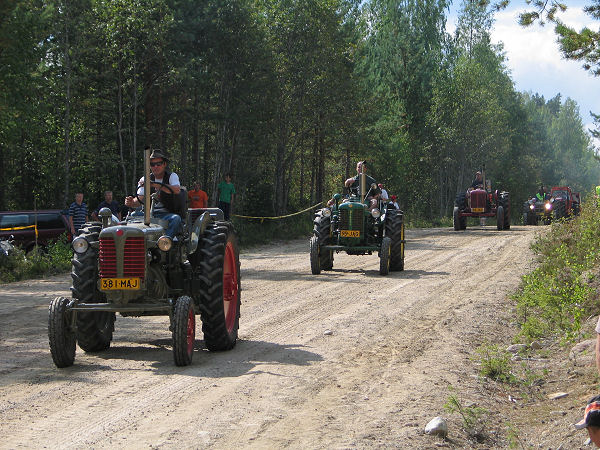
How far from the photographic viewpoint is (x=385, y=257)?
51.1 feet

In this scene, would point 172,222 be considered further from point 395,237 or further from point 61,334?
point 395,237

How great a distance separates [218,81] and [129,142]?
3.94 metres

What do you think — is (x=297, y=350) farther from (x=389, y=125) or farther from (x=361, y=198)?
(x=389, y=125)

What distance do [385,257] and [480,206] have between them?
52.1ft

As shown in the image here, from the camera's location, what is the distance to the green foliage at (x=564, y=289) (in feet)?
31.1

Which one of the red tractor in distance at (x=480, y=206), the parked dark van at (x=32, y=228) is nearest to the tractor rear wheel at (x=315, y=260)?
the parked dark van at (x=32, y=228)

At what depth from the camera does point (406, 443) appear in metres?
5.27

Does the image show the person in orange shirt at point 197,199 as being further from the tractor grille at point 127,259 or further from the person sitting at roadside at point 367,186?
the tractor grille at point 127,259

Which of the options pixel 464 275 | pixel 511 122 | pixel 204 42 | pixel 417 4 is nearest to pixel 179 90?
pixel 204 42

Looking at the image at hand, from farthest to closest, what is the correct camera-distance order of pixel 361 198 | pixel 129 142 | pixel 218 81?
pixel 218 81 → pixel 129 142 → pixel 361 198

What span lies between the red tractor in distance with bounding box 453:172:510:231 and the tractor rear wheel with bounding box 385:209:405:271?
14.3m

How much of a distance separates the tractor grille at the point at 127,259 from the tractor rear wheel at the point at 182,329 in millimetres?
478

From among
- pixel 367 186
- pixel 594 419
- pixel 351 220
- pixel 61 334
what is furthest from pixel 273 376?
pixel 367 186

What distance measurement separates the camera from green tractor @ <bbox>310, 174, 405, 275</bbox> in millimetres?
16062
